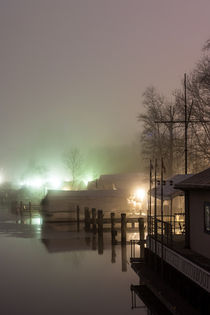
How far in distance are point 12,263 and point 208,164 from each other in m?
17.6

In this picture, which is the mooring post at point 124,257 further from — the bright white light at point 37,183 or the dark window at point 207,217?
the bright white light at point 37,183

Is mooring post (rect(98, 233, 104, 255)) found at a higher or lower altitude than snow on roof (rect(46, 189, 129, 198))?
lower

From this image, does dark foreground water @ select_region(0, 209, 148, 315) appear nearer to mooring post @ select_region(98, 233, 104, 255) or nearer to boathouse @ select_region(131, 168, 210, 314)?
mooring post @ select_region(98, 233, 104, 255)

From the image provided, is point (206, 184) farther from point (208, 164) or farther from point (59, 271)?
point (208, 164)

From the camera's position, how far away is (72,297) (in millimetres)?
19984

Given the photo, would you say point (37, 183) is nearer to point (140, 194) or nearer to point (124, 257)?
point (140, 194)

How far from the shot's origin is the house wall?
630 inches

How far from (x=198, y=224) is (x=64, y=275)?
10.7 metres

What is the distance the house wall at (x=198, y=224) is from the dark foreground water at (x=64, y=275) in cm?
365

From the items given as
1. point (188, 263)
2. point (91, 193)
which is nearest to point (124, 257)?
point (188, 263)

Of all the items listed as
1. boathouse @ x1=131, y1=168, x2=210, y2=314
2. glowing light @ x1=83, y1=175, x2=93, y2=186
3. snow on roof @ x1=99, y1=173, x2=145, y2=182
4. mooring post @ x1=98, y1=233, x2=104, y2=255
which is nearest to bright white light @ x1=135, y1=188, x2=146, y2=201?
snow on roof @ x1=99, y1=173, x2=145, y2=182

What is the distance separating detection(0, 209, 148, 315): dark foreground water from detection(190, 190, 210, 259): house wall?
3.65m

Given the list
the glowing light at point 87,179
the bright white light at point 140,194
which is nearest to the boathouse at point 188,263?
the bright white light at point 140,194

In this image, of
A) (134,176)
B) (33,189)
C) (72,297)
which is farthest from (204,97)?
(33,189)
